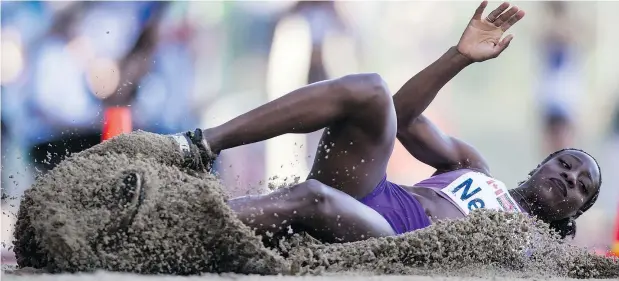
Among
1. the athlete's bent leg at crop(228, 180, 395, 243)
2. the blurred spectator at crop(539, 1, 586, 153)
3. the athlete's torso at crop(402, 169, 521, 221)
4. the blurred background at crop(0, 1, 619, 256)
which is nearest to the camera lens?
the athlete's bent leg at crop(228, 180, 395, 243)

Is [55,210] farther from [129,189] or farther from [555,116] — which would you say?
[555,116]

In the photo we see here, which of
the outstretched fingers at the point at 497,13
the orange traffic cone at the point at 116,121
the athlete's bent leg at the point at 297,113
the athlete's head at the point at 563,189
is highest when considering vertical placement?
the outstretched fingers at the point at 497,13

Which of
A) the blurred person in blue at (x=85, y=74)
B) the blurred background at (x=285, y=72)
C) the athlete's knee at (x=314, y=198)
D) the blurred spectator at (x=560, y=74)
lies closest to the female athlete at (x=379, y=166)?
the athlete's knee at (x=314, y=198)

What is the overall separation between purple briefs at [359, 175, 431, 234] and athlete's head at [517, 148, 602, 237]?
48 cm

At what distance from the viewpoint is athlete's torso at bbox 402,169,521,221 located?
172cm

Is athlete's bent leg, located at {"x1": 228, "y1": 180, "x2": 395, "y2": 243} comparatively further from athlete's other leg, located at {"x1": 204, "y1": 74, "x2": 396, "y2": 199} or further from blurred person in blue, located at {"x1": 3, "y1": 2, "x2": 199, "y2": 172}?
blurred person in blue, located at {"x1": 3, "y1": 2, "x2": 199, "y2": 172}

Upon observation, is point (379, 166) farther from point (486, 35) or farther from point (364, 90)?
point (486, 35)

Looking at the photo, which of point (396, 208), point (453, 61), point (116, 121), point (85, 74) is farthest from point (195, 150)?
point (85, 74)

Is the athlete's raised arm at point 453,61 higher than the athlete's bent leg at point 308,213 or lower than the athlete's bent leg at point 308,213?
higher

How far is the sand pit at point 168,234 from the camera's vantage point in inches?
44.8

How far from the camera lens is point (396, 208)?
5.38ft

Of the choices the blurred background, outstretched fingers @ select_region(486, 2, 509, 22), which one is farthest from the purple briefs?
the blurred background

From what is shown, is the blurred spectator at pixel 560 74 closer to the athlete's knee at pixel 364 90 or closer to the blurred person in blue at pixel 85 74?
the blurred person in blue at pixel 85 74

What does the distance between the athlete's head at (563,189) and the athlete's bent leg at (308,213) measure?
0.84 m
